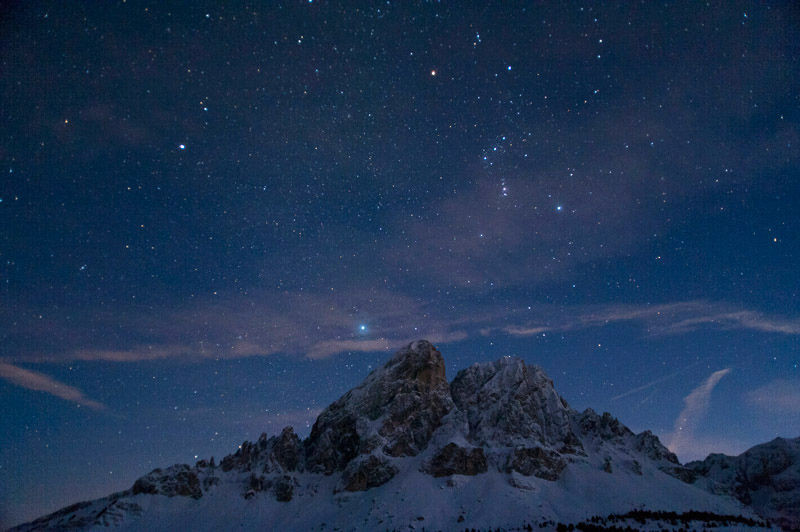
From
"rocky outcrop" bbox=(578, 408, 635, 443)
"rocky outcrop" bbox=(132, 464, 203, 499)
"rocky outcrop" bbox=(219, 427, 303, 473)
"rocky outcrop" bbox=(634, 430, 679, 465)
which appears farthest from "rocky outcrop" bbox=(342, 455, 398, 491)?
"rocky outcrop" bbox=(634, 430, 679, 465)

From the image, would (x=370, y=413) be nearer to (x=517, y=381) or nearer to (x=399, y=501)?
(x=399, y=501)

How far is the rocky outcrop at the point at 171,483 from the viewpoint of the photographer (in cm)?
10519

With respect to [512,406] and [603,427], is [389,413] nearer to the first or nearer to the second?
[512,406]

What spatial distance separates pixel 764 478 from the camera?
440 ft

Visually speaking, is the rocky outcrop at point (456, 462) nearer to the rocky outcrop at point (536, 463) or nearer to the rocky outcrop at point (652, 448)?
the rocky outcrop at point (536, 463)

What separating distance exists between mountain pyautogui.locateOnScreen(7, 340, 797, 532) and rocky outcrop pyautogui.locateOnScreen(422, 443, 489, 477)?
0.25m

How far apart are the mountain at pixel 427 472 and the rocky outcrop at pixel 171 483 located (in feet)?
0.87

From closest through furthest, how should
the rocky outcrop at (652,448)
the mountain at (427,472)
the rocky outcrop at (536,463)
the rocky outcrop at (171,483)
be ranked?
1. the mountain at (427,472)
2. the rocky outcrop at (536,463)
3. the rocky outcrop at (171,483)
4. the rocky outcrop at (652,448)

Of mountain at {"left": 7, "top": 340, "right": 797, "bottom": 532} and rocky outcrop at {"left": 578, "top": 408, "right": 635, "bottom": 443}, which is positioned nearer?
mountain at {"left": 7, "top": 340, "right": 797, "bottom": 532}

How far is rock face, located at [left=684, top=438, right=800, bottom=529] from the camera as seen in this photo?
119 meters

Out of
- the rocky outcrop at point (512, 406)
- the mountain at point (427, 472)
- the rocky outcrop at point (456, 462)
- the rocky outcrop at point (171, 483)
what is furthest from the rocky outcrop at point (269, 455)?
the rocky outcrop at point (512, 406)

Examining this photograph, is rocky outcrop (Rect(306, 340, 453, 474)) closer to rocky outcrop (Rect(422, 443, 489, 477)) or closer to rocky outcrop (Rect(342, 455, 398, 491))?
rocky outcrop (Rect(342, 455, 398, 491))

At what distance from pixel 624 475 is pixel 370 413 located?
2685 inches

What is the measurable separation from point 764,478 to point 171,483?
580 feet
